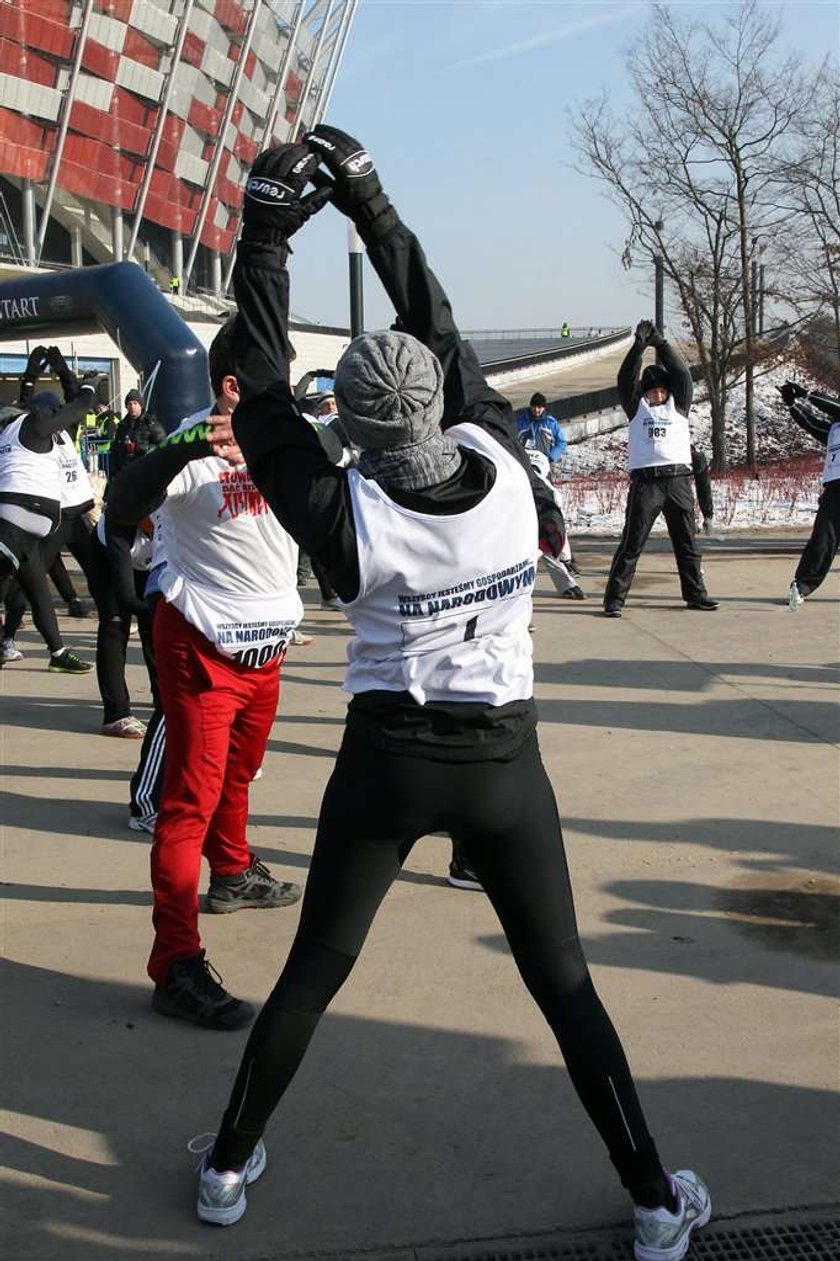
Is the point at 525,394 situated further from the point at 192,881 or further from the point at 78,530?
the point at 192,881

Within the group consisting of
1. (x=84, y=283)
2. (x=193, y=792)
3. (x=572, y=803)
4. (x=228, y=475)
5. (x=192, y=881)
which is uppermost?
(x=84, y=283)

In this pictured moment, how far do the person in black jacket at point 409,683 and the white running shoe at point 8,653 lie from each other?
681 cm

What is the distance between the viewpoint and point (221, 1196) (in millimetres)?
2666

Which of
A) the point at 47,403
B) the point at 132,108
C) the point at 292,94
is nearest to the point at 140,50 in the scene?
the point at 132,108

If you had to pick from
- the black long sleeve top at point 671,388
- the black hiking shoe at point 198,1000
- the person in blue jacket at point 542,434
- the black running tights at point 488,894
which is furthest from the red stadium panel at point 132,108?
the black running tights at point 488,894

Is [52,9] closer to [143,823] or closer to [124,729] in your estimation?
[124,729]

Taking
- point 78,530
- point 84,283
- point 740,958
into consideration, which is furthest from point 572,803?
point 84,283

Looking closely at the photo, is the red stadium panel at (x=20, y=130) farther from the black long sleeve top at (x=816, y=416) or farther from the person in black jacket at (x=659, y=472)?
the black long sleeve top at (x=816, y=416)

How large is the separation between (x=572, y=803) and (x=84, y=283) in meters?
9.37

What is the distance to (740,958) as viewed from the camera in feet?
12.9

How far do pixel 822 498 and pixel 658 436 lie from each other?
4.38ft

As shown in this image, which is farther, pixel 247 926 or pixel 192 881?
pixel 247 926

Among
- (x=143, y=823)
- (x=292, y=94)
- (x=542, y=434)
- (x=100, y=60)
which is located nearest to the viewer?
(x=143, y=823)

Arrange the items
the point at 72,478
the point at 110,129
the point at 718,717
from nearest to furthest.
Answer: the point at 718,717, the point at 72,478, the point at 110,129
